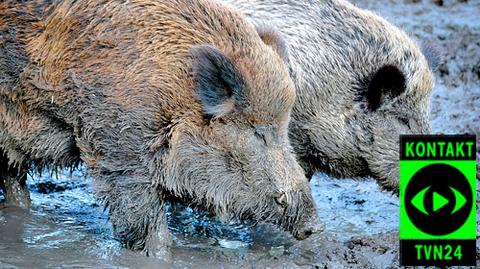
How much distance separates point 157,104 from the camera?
696 centimetres

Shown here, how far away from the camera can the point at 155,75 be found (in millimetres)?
6973

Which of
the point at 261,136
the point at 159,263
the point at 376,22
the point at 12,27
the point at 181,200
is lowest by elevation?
the point at 159,263

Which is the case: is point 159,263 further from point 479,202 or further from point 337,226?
point 479,202

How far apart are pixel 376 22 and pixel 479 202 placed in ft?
6.22

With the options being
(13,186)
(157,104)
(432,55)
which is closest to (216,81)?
(157,104)

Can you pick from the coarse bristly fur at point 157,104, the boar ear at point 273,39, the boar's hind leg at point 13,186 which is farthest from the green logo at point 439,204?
the boar's hind leg at point 13,186

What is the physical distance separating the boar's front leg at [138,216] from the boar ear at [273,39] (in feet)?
4.33

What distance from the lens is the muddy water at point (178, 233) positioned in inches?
291

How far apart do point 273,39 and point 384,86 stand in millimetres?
1327

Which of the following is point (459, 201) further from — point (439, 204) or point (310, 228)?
point (310, 228)

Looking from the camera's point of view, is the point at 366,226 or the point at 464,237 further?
the point at 366,226

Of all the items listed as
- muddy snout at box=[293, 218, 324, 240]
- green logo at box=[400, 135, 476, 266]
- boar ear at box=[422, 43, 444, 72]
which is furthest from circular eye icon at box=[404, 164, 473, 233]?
boar ear at box=[422, 43, 444, 72]

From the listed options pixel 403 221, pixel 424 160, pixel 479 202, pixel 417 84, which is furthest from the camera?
pixel 479 202

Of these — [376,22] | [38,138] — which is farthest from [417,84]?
[38,138]
